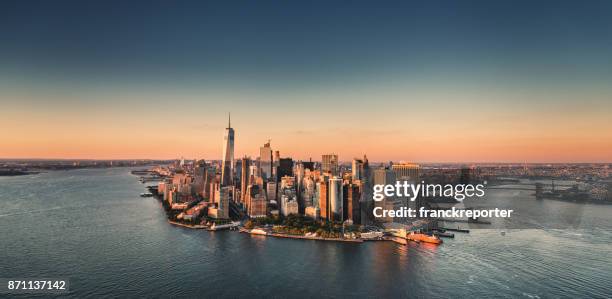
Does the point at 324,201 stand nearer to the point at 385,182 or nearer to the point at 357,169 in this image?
the point at 385,182

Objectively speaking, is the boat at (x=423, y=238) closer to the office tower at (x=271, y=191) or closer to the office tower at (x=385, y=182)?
the office tower at (x=385, y=182)

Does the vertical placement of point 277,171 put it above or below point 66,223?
above

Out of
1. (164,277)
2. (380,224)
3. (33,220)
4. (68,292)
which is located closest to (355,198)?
(380,224)

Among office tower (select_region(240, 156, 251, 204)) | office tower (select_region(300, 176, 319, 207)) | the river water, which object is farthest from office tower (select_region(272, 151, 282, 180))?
the river water

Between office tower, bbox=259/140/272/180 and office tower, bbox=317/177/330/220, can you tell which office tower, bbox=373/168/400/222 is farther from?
office tower, bbox=259/140/272/180

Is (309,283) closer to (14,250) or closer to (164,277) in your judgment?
(164,277)

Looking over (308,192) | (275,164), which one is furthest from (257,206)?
(275,164)
